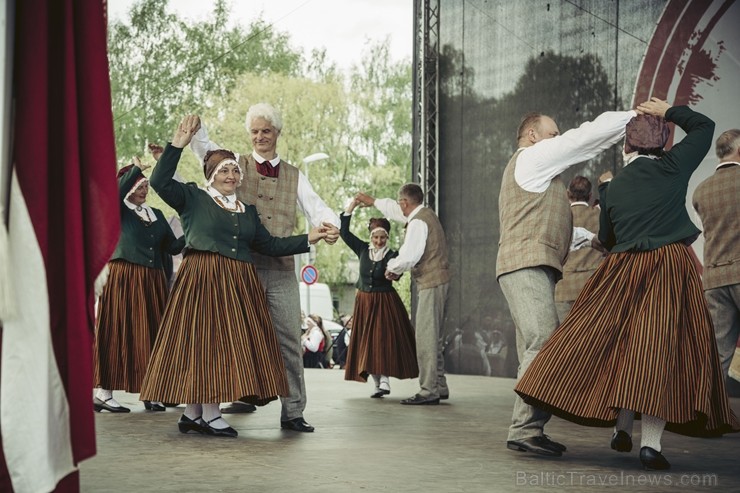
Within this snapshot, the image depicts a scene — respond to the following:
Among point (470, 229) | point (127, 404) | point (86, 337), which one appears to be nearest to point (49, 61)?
point (86, 337)

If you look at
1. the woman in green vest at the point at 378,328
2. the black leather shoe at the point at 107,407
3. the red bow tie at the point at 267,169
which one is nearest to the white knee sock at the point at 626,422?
the red bow tie at the point at 267,169

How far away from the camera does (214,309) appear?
5109 millimetres

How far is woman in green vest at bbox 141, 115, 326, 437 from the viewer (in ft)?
16.5

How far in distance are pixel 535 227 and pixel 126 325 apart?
11.0 ft

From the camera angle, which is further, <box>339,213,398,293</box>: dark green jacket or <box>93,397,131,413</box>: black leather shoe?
<box>339,213,398,293</box>: dark green jacket

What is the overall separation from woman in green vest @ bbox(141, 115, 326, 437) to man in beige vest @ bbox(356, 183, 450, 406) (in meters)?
2.66

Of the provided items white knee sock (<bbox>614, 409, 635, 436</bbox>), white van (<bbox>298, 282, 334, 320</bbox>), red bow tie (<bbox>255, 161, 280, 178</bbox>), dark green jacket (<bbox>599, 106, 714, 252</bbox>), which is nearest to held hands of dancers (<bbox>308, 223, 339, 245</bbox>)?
red bow tie (<bbox>255, 161, 280, 178</bbox>)

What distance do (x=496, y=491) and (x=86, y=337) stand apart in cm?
179

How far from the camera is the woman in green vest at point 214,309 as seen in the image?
5.02 m

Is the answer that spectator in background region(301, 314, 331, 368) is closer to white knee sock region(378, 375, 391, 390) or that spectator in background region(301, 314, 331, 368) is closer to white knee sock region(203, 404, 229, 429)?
white knee sock region(378, 375, 391, 390)

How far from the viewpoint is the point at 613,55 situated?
988 centimetres

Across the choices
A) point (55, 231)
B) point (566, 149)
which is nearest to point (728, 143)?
point (566, 149)

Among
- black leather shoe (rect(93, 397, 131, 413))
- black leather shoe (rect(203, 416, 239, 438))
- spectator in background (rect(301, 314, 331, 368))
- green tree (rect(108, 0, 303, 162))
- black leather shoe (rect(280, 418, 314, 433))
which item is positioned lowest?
spectator in background (rect(301, 314, 331, 368))

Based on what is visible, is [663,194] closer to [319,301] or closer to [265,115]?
[265,115]
